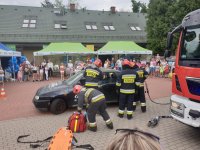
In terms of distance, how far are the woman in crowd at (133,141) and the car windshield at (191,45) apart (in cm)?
489

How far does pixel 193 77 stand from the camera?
6.15 meters

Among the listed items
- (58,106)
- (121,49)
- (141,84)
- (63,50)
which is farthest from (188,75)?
(121,49)

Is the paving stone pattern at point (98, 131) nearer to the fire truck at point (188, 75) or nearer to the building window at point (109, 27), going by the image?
the fire truck at point (188, 75)

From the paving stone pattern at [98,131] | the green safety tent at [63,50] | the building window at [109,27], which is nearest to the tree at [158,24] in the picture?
the building window at [109,27]

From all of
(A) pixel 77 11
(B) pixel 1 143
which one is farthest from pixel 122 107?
(A) pixel 77 11

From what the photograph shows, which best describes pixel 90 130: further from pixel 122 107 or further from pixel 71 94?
pixel 71 94

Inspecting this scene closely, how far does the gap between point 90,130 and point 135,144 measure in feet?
20.0

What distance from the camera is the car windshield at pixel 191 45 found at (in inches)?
258

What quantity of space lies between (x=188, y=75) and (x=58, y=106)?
4893 millimetres

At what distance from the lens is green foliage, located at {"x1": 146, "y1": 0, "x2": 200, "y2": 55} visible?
1104 inches

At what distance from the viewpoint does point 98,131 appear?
7.73 metres

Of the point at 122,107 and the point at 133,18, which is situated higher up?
the point at 133,18

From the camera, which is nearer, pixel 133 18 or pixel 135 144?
pixel 135 144

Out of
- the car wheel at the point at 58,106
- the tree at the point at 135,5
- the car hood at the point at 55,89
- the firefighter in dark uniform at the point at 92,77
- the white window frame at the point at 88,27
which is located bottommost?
the car wheel at the point at 58,106
